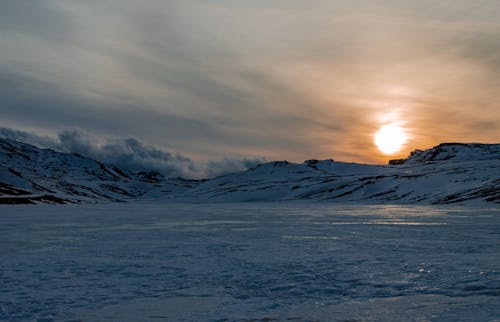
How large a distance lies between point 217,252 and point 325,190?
16173 cm

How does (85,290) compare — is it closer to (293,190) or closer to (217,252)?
(217,252)

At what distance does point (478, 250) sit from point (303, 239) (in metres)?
8.51

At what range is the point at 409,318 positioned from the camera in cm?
845

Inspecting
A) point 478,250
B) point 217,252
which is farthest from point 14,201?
point 478,250

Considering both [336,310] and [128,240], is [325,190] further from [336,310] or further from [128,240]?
[336,310]

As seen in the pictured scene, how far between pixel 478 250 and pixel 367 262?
5993mm

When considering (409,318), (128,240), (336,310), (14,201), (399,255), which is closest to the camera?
(409,318)

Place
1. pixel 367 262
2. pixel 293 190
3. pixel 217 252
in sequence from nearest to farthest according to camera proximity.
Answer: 1. pixel 367 262
2. pixel 217 252
3. pixel 293 190

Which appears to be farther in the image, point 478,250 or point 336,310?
point 478,250

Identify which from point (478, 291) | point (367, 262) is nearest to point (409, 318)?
point (478, 291)

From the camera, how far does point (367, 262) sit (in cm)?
1538

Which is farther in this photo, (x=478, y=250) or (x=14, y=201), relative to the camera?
(x=14, y=201)

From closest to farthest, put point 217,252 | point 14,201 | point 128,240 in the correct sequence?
1. point 217,252
2. point 128,240
3. point 14,201

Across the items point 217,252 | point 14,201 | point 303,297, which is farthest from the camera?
point 14,201
